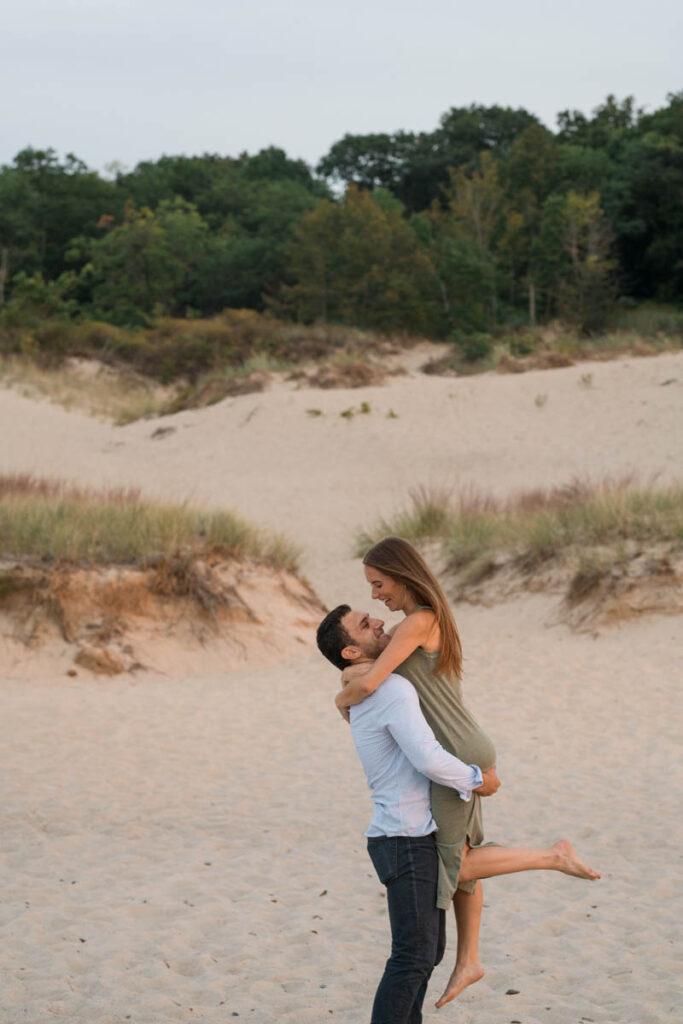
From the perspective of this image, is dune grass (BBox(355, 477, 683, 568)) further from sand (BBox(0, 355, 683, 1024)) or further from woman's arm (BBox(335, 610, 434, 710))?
woman's arm (BBox(335, 610, 434, 710))

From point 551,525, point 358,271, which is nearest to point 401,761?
point 551,525

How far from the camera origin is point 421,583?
2943mm

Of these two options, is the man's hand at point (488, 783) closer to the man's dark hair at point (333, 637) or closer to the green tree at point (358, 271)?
the man's dark hair at point (333, 637)

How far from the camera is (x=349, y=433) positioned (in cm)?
2383

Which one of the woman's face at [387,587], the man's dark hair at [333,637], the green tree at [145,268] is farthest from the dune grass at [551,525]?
the green tree at [145,268]

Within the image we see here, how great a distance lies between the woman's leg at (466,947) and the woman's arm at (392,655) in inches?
27.0

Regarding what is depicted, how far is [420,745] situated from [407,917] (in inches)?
17.6

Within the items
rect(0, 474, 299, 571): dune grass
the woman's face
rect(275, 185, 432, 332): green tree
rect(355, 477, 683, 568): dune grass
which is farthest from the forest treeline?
the woman's face

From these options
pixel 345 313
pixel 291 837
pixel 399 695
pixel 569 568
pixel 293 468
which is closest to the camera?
pixel 399 695

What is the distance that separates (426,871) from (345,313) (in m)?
34.6

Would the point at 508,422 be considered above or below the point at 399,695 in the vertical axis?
below

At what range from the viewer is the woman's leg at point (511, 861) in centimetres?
294

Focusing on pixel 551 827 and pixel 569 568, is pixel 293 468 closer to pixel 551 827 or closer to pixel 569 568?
pixel 569 568

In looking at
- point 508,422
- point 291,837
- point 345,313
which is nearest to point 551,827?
point 291,837
